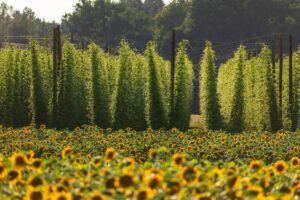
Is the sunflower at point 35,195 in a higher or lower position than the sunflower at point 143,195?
lower

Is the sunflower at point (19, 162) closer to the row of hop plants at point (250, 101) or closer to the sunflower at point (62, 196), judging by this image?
the sunflower at point (62, 196)

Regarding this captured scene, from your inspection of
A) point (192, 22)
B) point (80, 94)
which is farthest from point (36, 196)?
point (192, 22)

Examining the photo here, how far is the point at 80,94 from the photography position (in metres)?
23.5

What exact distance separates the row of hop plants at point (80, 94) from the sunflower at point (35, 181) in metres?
17.7

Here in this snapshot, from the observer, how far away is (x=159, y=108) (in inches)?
889

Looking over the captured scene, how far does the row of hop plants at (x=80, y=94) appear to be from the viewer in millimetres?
22422

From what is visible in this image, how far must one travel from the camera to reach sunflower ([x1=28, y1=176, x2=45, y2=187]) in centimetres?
447

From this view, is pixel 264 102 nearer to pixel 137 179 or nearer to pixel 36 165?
pixel 36 165

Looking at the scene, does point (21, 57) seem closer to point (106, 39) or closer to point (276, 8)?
point (276, 8)

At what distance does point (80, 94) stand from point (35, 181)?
19.1 metres

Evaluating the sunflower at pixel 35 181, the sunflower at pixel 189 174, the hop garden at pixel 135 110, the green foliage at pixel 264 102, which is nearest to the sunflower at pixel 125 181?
the sunflower at pixel 189 174

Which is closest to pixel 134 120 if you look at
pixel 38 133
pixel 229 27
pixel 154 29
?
pixel 38 133

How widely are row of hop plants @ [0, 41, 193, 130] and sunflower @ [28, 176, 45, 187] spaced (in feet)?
58.1

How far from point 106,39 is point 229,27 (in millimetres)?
16799
